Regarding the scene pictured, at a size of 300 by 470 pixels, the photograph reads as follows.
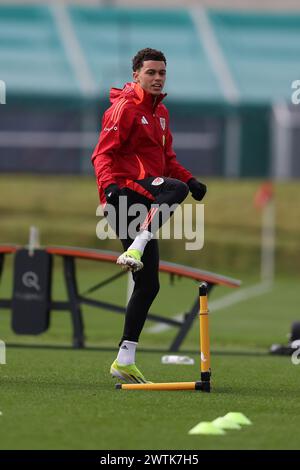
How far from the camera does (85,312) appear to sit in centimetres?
2156

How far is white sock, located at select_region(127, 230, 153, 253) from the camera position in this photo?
9.08m

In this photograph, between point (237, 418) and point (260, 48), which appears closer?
point (237, 418)

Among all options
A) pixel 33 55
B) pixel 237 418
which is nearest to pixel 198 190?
pixel 237 418

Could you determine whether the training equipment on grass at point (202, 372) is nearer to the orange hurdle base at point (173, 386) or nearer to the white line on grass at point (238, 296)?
the orange hurdle base at point (173, 386)

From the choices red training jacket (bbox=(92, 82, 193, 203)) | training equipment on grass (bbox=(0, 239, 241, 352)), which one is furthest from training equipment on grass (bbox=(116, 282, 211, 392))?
training equipment on grass (bbox=(0, 239, 241, 352))

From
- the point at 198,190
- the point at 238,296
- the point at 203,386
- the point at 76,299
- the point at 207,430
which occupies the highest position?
the point at 238,296

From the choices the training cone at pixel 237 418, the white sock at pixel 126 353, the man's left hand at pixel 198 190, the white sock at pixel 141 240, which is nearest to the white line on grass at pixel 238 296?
the man's left hand at pixel 198 190

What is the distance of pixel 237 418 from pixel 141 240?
183 cm

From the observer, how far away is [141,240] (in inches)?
360

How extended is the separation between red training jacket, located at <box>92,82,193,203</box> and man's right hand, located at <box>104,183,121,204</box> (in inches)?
3.2

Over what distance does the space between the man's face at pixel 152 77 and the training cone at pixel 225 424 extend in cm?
275

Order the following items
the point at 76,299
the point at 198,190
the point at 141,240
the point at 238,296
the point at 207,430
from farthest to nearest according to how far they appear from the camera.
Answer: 1. the point at 238,296
2. the point at 76,299
3. the point at 198,190
4. the point at 141,240
5. the point at 207,430

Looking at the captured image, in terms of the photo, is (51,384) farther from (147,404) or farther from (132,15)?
(132,15)

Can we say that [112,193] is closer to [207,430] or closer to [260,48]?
[207,430]
